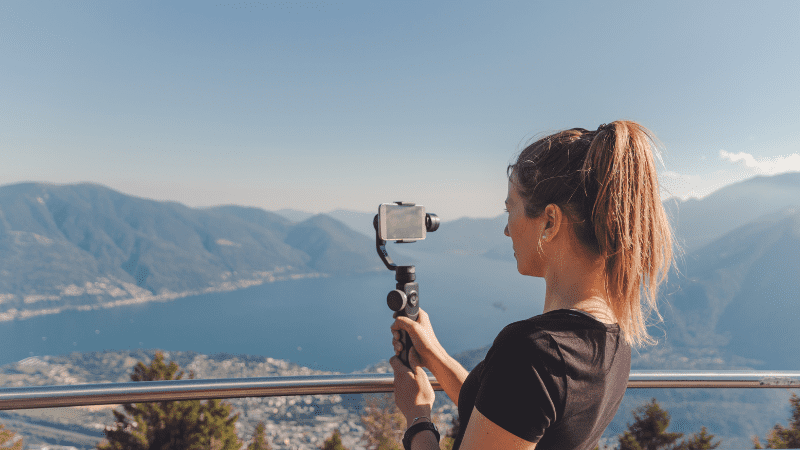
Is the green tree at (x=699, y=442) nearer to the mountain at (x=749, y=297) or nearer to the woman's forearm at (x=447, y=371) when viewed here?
the woman's forearm at (x=447, y=371)

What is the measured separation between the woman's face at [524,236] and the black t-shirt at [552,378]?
17 cm

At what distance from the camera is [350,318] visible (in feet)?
299

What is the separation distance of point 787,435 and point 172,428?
10.9 feet

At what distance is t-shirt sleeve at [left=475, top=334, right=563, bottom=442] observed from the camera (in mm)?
608

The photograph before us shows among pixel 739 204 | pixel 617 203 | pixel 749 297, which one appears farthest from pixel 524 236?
pixel 739 204

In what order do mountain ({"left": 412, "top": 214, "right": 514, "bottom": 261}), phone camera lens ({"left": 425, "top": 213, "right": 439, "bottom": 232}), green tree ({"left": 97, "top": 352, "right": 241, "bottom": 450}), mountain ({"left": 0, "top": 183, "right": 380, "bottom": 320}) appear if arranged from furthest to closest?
mountain ({"left": 412, "top": 214, "right": 514, "bottom": 261})
mountain ({"left": 0, "top": 183, "right": 380, "bottom": 320})
green tree ({"left": 97, "top": 352, "right": 241, "bottom": 450})
phone camera lens ({"left": 425, "top": 213, "right": 439, "bottom": 232})

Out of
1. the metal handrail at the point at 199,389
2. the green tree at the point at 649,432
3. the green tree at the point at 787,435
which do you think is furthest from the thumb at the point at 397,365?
the green tree at the point at 787,435

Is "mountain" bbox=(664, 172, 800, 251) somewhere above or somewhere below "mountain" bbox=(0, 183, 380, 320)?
above

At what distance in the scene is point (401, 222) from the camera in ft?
3.81

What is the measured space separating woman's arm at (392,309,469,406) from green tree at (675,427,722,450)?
2266mm

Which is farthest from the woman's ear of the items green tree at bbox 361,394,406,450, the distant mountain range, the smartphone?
the distant mountain range

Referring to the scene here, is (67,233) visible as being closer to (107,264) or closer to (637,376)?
(107,264)

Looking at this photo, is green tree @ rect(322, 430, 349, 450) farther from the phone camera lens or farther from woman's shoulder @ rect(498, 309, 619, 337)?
woman's shoulder @ rect(498, 309, 619, 337)

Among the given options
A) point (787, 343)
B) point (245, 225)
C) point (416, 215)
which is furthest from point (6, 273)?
point (787, 343)
